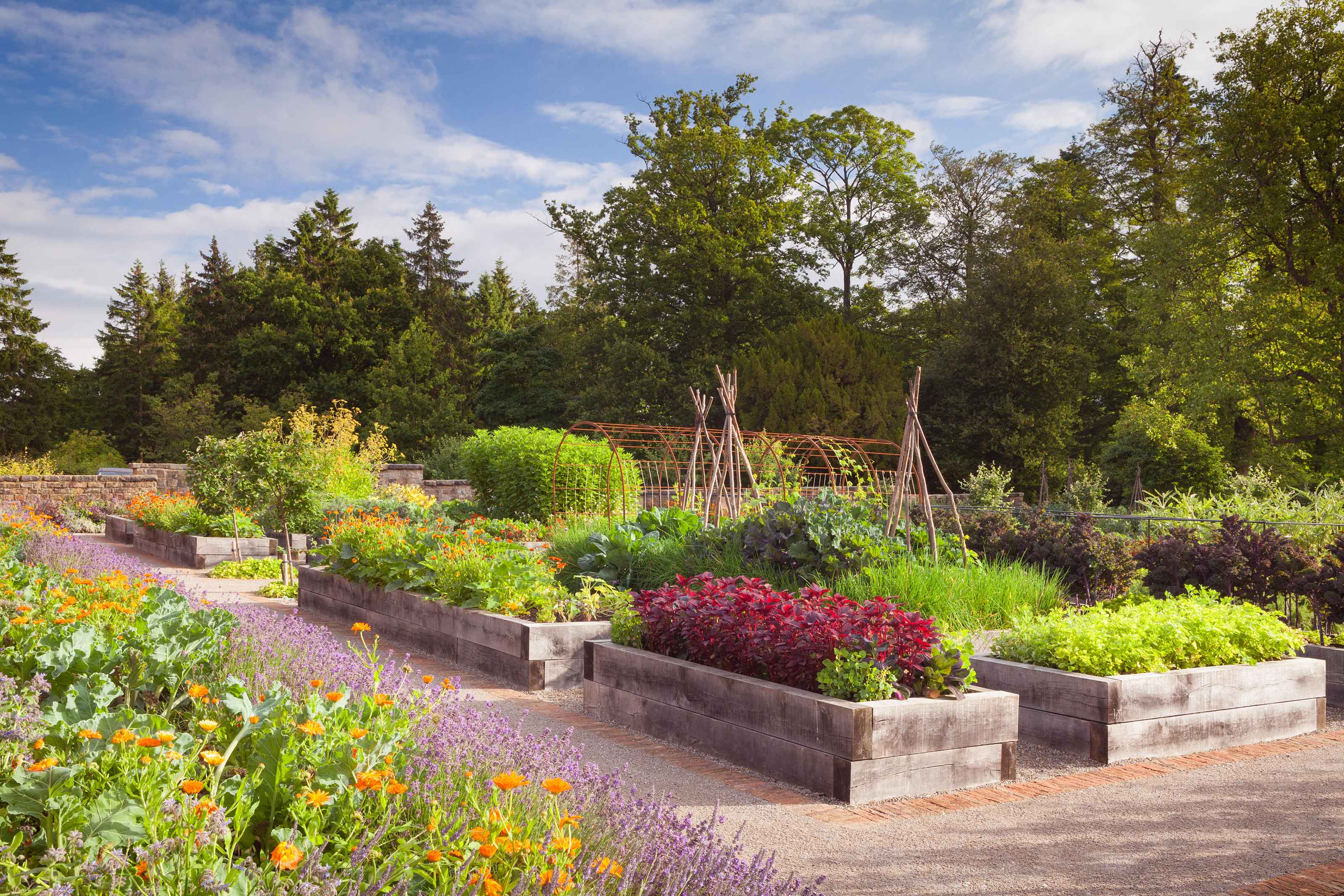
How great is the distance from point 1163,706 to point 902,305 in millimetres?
24419

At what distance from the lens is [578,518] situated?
11.4 meters

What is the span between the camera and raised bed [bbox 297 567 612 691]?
19.1 ft

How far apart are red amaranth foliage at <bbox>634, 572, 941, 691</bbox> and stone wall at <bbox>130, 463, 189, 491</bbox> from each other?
18232 mm

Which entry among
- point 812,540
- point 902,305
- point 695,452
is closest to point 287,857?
point 812,540

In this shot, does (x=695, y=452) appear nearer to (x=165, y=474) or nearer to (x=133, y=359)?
(x=165, y=474)

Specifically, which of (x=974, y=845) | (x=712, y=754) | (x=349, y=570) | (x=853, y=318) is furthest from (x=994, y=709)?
(x=853, y=318)

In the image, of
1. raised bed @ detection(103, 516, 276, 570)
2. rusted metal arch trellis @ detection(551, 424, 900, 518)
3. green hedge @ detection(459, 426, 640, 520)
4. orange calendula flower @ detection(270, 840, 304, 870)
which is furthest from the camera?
green hedge @ detection(459, 426, 640, 520)

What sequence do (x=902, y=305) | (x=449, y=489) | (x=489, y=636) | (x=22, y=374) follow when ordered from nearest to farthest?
(x=489, y=636)
(x=449, y=489)
(x=902, y=305)
(x=22, y=374)

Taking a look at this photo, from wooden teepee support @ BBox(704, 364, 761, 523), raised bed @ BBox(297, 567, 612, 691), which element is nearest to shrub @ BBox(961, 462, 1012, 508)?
wooden teepee support @ BBox(704, 364, 761, 523)

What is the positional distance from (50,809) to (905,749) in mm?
2967

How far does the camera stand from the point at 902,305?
28.0m

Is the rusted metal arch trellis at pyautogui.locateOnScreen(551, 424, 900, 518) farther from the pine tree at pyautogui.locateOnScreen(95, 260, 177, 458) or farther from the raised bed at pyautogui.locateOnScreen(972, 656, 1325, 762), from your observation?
the pine tree at pyautogui.locateOnScreen(95, 260, 177, 458)

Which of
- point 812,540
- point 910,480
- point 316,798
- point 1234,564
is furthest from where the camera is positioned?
point 910,480

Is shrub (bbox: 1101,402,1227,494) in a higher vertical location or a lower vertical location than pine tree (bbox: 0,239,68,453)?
lower
